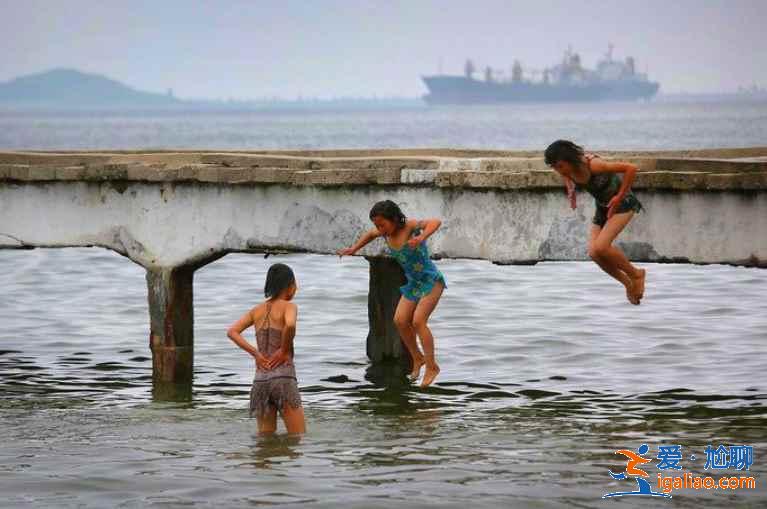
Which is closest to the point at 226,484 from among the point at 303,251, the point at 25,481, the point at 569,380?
the point at 25,481

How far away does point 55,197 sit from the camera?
15.2 meters

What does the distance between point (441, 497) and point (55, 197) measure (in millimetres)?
6088

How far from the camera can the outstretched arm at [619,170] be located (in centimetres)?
1177

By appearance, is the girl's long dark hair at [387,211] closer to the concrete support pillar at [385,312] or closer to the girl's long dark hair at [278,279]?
the girl's long dark hair at [278,279]

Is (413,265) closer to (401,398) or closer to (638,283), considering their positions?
(638,283)

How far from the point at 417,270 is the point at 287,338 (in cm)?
215

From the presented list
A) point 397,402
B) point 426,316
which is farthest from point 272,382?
point 397,402

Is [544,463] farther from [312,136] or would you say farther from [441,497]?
[312,136]

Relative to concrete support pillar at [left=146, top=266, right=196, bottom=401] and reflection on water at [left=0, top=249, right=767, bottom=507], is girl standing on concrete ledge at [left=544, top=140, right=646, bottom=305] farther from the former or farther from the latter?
concrete support pillar at [left=146, top=266, right=196, bottom=401]

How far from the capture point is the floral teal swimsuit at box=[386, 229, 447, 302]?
13219 mm

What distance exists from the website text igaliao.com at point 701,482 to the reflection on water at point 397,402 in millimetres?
145

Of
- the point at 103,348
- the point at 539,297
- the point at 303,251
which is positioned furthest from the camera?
the point at 539,297

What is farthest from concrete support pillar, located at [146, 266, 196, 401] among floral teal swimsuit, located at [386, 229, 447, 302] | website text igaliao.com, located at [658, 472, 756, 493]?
website text igaliao.com, located at [658, 472, 756, 493]

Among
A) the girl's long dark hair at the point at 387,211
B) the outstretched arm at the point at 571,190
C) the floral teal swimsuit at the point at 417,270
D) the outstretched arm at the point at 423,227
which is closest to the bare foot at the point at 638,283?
the outstretched arm at the point at 571,190
